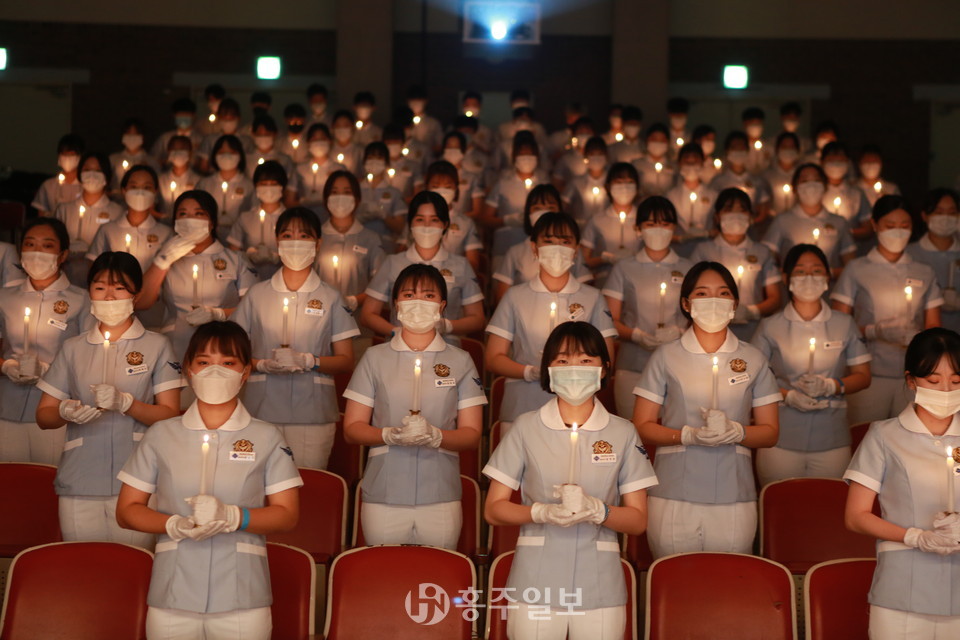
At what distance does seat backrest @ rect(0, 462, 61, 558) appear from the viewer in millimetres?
4855

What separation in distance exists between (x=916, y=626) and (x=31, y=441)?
3.68m

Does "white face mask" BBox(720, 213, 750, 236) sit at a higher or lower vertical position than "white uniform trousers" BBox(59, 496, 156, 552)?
higher

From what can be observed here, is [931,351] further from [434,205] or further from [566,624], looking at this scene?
[434,205]

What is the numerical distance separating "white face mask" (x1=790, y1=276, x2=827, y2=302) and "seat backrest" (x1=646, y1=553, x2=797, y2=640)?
62.6 inches

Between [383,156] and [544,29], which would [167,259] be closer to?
[383,156]

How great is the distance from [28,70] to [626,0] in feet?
22.7

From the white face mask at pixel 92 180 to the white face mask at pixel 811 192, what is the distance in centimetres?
472

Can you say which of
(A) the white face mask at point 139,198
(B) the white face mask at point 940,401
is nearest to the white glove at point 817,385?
(B) the white face mask at point 940,401

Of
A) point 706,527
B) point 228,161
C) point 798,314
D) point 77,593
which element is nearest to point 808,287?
point 798,314

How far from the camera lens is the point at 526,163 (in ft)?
30.5

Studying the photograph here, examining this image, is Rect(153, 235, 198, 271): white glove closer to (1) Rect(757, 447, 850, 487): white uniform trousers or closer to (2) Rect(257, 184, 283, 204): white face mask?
(2) Rect(257, 184, 283, 204): white face mask

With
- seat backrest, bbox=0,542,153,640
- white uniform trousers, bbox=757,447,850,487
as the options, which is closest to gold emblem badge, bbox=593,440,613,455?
seat backrest, bbox=0,542,153,640

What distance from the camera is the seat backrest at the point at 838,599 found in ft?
13.8

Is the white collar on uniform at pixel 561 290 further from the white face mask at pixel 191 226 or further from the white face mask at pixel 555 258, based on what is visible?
the white face mask at pixel 191 226
